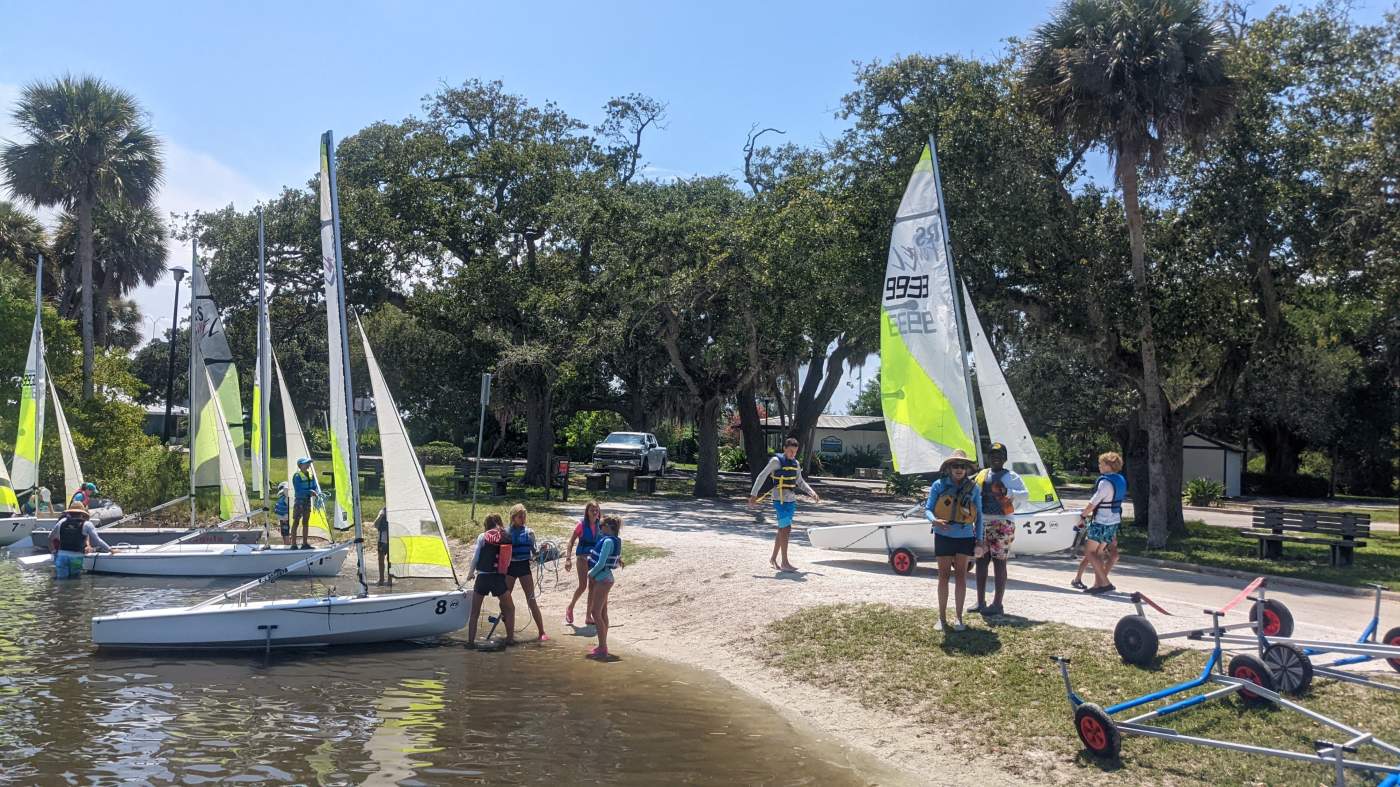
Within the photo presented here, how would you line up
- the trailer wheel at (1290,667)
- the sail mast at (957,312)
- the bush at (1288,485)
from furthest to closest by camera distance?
the bush at (1288,485)
the sail mast at (957,312)
the trailer wheel at (1290,667)

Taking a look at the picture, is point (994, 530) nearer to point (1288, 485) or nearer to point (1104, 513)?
point (1104, 513)

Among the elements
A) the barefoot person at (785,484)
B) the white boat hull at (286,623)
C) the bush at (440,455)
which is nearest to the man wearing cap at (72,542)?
the white boat hull at (286,623)

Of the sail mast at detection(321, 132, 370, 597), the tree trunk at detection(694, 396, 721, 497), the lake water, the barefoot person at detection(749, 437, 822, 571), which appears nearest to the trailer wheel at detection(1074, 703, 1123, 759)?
the lake water

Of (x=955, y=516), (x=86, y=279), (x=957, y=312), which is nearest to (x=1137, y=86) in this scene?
(x=957, y=312)

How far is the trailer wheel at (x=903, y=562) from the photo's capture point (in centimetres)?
1452

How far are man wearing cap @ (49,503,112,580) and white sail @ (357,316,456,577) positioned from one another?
821 centimetres

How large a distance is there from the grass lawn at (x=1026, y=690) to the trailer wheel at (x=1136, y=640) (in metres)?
0.11

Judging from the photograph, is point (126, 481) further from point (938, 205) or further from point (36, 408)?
point (938, 205)

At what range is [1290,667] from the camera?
8.19 m

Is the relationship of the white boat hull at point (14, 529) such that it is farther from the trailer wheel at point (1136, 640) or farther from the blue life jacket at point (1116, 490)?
the trailer wheel at point (1136, 640)

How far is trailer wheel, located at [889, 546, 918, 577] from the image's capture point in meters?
14.5

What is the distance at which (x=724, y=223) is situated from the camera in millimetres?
29062

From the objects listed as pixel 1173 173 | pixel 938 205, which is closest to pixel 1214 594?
pixel 938 205

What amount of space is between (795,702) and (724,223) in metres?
20.4
